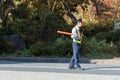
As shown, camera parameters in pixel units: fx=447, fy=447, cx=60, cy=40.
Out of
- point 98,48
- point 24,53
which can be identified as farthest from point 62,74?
point 24,53

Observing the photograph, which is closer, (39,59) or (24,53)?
(39,59)

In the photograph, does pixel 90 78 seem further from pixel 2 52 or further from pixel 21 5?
pixel 21 5

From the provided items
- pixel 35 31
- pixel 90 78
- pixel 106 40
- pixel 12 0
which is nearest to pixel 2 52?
pixel 35 31

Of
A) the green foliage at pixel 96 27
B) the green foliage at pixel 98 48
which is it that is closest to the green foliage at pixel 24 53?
the green foliage at pixel 98 48

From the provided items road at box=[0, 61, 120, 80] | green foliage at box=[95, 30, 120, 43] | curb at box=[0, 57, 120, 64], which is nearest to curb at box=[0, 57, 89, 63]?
curb at box=[0, 57, 120, 64]

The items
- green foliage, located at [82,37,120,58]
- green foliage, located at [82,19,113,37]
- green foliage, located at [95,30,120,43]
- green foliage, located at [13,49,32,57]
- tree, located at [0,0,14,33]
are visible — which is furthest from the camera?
green foliage, located at [82,19,113,37]

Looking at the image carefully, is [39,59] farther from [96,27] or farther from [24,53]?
[96,27]

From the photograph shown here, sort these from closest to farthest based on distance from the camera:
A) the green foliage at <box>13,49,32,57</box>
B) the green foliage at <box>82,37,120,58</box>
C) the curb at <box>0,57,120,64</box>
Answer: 1. the curb at <box>0,57,120,64</box>
2. the green foliage at <box>82,37,120,58</box>
3. the green foliage at <box>13,49,32,57</box>

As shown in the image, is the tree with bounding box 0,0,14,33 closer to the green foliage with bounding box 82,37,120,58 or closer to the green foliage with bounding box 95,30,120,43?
the green foliage with bounding box 82,37,120,58

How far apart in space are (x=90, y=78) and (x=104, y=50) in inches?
430

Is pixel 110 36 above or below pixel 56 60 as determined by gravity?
above

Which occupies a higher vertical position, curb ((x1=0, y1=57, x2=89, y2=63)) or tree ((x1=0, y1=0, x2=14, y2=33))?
tree ((x1=0, y1=0, x2=14, y2=33))

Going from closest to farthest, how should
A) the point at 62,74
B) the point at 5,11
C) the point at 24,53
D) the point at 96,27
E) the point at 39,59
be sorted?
1. the point at 62,74
2. the point at 39,59
3. the point at 24,53
4. the point at 5,11
5. the point at 96,27

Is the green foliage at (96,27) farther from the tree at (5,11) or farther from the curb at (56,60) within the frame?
the curb at (56,60)
